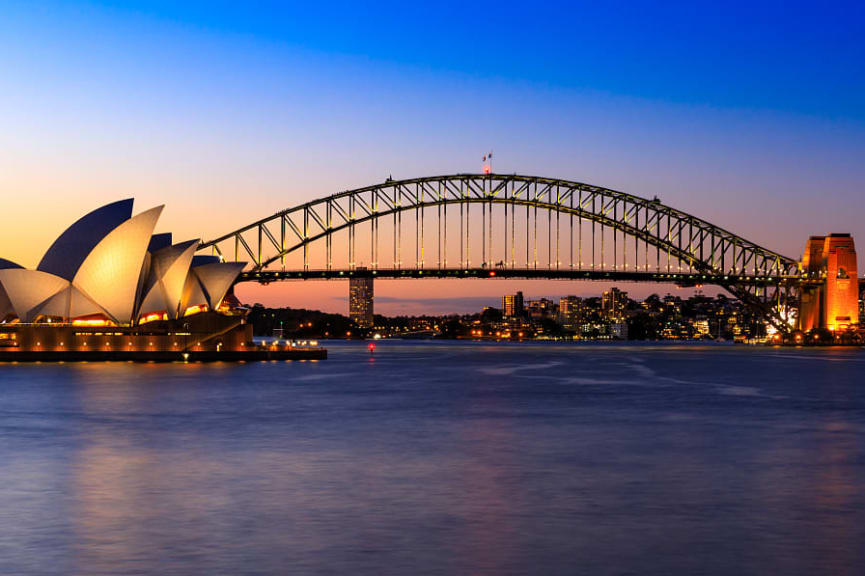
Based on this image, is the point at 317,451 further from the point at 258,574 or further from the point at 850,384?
the point at 850,384

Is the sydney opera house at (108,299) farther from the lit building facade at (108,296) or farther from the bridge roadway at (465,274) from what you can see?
the bridge roadway at (465,274)

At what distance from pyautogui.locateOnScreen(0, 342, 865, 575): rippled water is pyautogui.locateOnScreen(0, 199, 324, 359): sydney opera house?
1241 inches

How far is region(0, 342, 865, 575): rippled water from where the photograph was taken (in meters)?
10.4

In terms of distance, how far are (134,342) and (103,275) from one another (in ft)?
16.2

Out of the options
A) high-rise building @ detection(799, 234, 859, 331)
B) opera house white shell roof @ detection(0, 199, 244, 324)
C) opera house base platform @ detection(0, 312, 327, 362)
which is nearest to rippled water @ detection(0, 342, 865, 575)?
opera house white shell roof @ detection(0, 199, 244, 324)

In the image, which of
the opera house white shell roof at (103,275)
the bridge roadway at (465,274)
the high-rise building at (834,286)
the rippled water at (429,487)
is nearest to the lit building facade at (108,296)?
the opera house white shell roof at (103,275)

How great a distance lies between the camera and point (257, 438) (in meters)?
22.5

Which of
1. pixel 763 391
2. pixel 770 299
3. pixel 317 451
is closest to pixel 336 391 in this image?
pixel 763 391

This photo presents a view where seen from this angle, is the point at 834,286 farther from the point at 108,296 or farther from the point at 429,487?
the point at 429,487

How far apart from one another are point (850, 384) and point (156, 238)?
155 ft

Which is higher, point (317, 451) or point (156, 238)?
point (156, 238)

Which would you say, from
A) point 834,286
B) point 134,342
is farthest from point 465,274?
point 834,286

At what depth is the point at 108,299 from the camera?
6594cm

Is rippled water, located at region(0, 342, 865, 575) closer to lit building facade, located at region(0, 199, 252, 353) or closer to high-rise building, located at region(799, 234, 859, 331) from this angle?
lit building facade, located at region(0, 199, 252, 353)
